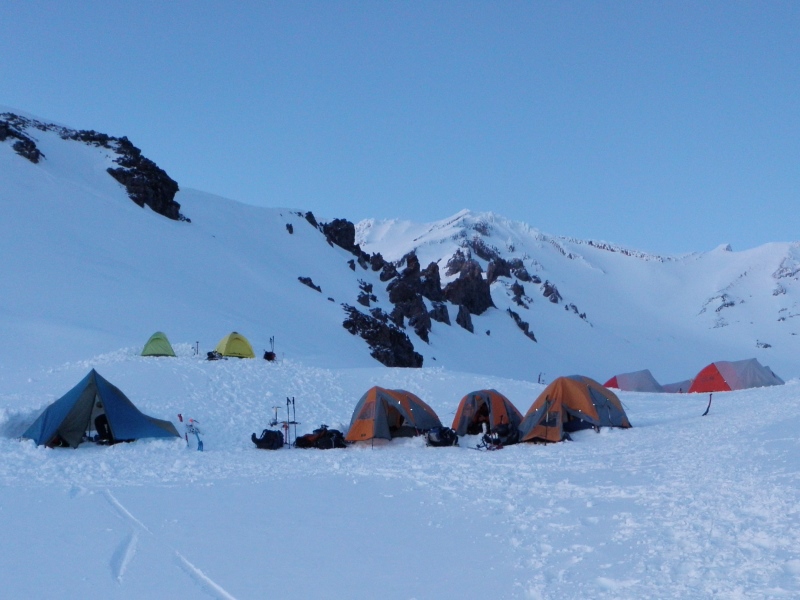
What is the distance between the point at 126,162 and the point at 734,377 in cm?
5180

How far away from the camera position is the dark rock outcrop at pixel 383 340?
A: 46031 millimetres

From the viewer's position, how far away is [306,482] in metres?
11.7

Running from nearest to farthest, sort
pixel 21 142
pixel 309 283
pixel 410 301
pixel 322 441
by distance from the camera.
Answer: pixel 322 441, pixel 21 142, pixel 309 283, pixel 410 301

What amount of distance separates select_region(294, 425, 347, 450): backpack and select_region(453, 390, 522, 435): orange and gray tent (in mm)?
3162

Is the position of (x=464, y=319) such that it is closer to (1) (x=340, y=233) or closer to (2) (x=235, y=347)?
(1) (x=340, y=233)

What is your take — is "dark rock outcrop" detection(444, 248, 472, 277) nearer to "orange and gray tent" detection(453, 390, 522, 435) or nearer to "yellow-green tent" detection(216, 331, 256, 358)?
"yellow-green tent" detection(216, 331, 256, 358)

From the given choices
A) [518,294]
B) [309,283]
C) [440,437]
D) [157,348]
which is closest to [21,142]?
[309,283]

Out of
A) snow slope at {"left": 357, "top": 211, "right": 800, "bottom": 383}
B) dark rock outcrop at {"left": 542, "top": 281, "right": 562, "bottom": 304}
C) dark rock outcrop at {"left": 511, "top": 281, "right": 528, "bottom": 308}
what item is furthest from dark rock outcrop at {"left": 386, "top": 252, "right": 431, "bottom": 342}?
dark rock outcrop at {"left": 542, "top": 281, "right": 562, "bottom": 304}

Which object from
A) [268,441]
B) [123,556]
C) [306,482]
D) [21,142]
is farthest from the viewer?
[21,142]

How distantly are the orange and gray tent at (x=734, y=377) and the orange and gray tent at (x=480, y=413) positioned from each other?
18.1m

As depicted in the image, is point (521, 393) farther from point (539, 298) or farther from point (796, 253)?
point (796, 253)

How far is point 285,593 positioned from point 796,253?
153802mm

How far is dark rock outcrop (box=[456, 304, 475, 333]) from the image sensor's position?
6625 centimetres

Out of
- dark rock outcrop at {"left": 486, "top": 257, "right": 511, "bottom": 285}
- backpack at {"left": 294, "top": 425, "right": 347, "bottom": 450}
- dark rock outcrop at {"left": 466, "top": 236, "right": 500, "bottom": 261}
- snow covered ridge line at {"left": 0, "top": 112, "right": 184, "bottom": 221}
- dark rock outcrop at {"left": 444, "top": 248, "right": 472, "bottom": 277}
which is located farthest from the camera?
dark rock outcrop at {"left": 466, "top": 236, "right": 500, "bottom": 261}
